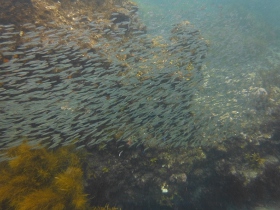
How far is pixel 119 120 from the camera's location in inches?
315

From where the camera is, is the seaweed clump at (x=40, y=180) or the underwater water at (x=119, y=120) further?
the underwater water at (x=119, y=120)

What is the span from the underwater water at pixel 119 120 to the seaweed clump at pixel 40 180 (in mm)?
36

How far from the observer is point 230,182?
28.7ft

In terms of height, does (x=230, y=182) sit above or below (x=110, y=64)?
below

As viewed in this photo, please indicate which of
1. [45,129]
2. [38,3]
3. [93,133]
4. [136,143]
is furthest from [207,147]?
[38,3]

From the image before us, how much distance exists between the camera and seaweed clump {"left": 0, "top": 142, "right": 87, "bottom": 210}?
21.6 ft

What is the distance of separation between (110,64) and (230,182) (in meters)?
7.06

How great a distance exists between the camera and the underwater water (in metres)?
6.87

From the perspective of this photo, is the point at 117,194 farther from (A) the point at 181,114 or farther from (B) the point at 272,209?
(B) the point at 272,209

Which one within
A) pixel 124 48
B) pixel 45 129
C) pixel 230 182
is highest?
pixel 124 48

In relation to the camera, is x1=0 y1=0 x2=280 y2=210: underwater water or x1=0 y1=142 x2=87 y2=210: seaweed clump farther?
x1=0 y1=0 x2=280 y2=210: underwater water

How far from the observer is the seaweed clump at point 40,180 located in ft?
21.6

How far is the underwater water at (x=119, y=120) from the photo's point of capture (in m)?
6.87

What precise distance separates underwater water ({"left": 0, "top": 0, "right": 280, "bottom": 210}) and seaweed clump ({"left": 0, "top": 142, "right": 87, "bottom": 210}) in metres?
0.04
